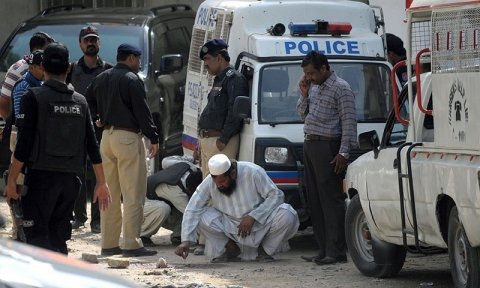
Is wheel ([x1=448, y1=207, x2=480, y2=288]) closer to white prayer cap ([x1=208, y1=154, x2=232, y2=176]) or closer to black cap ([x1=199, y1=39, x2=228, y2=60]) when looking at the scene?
white prayer cap ([x1=208, y1=154, x2=232, y2=176])

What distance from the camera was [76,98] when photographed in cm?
890

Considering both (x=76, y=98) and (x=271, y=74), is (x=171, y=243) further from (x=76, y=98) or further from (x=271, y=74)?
(x=76, y=98)

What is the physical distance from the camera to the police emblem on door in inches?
346

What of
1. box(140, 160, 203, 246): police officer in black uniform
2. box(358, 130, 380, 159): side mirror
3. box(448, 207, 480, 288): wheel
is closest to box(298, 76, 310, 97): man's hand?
box(358, 130, 380, 159): side mirror

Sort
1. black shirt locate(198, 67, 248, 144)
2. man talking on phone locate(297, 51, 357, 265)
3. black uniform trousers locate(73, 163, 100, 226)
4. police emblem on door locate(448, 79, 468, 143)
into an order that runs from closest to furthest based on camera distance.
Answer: police emblem on door locate(448, 79, 468, 143)
man talking on phone locate(297, 51, 357, 265)
black shirt locate(198, 67, 248, 144)
black uniform trousers locate(73, 163, 100, 226)

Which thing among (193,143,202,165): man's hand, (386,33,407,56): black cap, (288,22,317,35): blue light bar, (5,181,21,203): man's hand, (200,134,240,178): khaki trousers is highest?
(288,22,317,35): blue light bar

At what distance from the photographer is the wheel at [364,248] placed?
34.4 ft

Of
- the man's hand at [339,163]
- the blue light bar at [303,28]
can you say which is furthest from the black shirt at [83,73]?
the man's hand at [339,163]

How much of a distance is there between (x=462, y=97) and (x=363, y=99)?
3.53m

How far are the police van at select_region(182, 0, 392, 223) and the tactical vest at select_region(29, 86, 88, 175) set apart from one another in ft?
10.3

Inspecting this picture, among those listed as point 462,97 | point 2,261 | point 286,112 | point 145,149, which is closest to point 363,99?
point 286,112

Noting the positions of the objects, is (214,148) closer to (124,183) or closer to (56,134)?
(124,183)

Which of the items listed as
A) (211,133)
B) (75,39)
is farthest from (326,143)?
(75,39)

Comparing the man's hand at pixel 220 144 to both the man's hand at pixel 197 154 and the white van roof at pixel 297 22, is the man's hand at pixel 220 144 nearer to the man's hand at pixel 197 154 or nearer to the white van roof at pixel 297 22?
the man's hand at pixel 197 154
